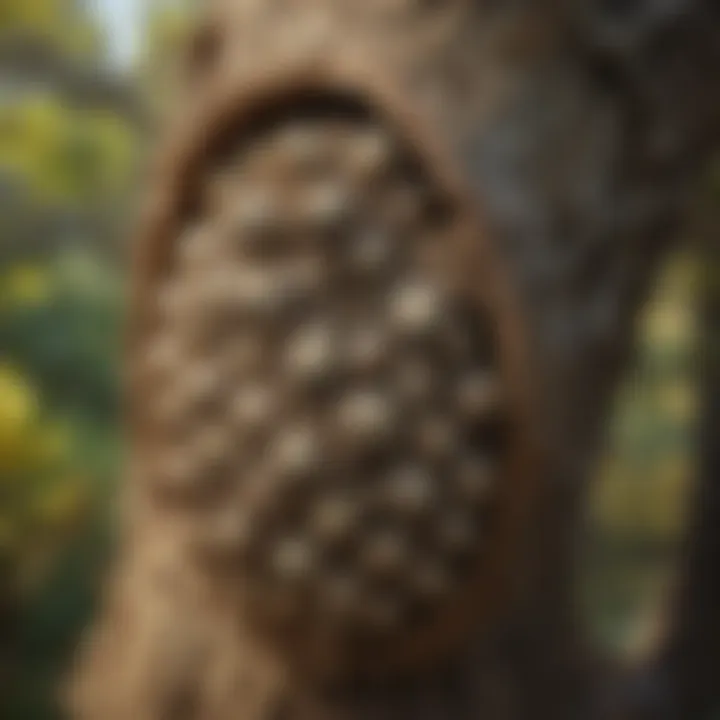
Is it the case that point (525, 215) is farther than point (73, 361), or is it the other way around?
point (73, 361)

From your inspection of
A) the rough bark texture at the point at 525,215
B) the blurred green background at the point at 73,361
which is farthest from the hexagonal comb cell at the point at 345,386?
the blurred green background at the point at 73,361

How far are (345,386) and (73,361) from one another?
0.27 meters

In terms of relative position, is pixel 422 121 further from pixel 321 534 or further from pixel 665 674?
pixel 665 674

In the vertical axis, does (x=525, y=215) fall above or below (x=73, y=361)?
below

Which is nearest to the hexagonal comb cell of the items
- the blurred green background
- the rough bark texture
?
the rough bark texture

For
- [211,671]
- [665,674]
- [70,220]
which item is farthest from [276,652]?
[70,220]

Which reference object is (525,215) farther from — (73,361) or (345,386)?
(73,361)

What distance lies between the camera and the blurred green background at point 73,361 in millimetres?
436

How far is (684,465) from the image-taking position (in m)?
0.42

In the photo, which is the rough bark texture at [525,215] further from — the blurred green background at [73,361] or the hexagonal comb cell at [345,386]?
the blurred green background at [73,361]

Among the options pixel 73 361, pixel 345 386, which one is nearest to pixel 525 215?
pixel 345 386

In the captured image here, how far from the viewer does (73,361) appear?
1.54 feet

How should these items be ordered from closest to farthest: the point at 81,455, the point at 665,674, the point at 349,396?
the point at 349,396 < the point at 665,674 < the point at 81,455

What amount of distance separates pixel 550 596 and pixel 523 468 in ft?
0.13
